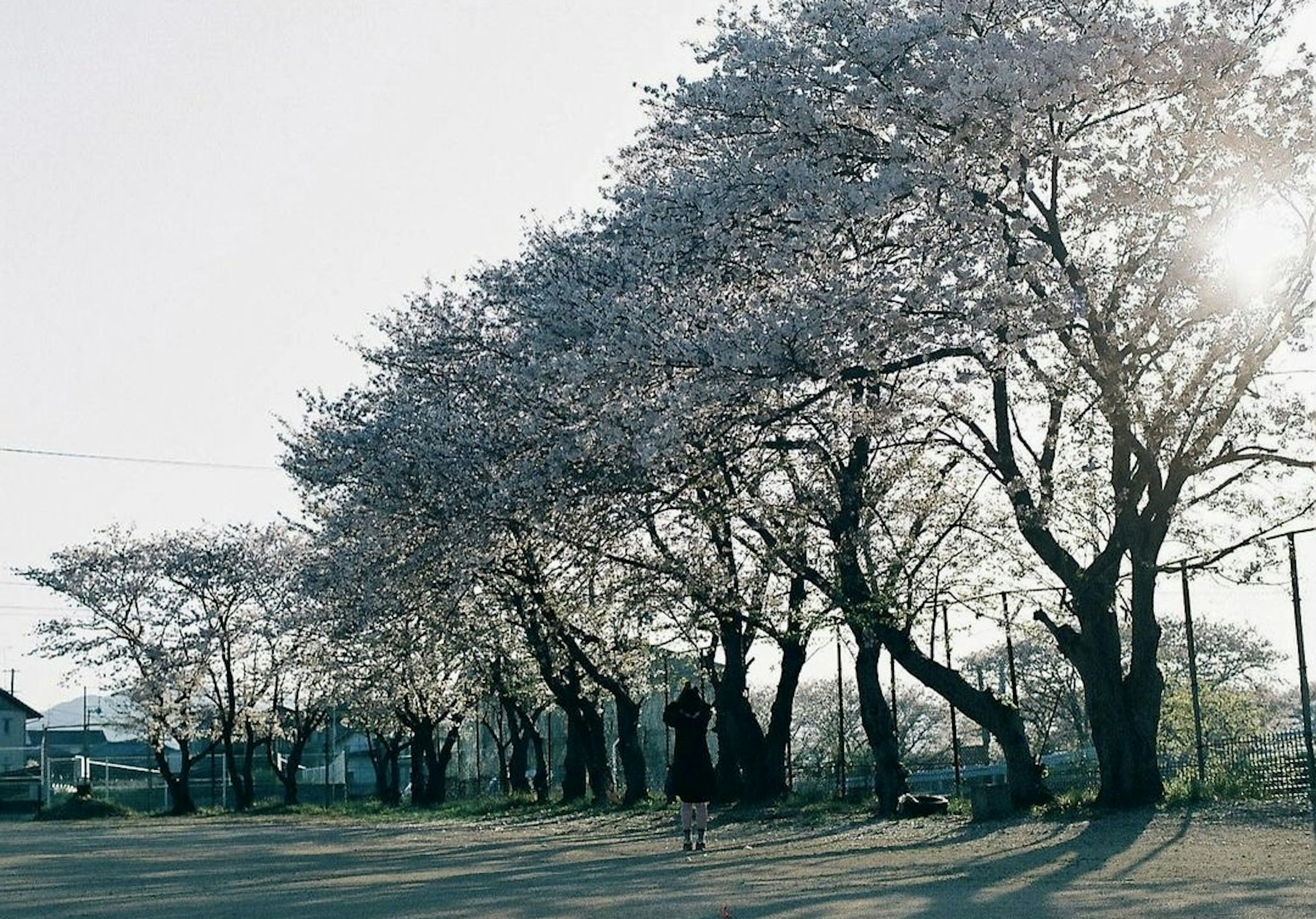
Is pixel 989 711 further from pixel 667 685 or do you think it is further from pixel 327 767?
pixel 327 767

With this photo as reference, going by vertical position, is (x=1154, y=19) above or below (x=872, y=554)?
above

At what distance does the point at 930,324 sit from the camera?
60.5 ft

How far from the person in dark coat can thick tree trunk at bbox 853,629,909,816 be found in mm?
5650

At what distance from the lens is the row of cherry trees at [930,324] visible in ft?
59.1

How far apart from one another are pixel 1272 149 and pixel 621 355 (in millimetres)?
7495

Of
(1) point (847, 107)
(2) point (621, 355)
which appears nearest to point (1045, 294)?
(1) point (847, 107)

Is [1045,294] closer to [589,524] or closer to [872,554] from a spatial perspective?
[872,554]

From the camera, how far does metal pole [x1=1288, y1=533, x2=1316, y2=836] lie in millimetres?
19359

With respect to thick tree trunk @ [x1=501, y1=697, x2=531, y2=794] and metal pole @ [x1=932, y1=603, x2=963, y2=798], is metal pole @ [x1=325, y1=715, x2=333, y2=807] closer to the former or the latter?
thick tree trunk @ [x1=501, y1=697, x2=531, y2=794]

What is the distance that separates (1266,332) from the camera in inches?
731

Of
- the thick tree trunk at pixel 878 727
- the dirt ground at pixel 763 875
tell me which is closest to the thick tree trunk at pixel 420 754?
the dirt ground at pixel 763 875

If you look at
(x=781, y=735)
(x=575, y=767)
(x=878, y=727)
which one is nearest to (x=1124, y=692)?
(x=878, y=727)

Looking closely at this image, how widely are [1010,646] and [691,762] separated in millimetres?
7949

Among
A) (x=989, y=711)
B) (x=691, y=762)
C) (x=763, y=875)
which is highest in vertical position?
(x=989, y=711)
